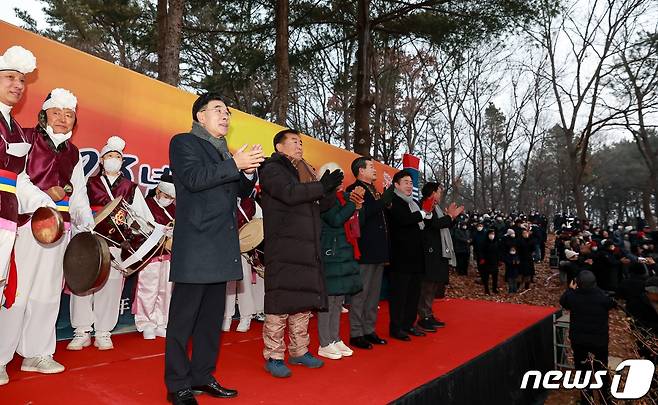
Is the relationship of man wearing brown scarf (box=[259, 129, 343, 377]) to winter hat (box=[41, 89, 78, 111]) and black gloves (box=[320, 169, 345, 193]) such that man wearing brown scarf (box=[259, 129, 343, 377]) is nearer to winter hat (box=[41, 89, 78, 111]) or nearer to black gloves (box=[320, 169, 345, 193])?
black gloves (box=[320, 169, 345, 193])

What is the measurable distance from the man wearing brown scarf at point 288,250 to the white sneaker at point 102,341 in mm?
1318

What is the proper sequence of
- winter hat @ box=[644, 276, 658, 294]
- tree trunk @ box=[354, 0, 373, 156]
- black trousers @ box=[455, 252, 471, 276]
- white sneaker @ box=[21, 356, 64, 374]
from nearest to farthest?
white sneaker @ box=[21, 356, 64, 374]
winter hat @ box=[644, 276, 658, 294]
tree trunk @ box=[354, 0, 373, 156]
black trousers @ box=[455, 252, 471, 276]

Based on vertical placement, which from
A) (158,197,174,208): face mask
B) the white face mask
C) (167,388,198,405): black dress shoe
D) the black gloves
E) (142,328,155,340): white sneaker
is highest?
the white face mask

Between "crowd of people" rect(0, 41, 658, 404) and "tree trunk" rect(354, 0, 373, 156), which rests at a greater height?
"tree trunk" rect(354, 0, 373, 156)

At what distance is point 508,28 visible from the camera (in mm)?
9734

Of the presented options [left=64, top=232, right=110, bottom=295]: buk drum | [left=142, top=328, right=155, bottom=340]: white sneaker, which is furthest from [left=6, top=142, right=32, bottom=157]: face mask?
[left=142, top=328, right=155, bottom=340]: white sneaker

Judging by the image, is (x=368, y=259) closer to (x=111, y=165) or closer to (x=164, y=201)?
(x=164, y=201)

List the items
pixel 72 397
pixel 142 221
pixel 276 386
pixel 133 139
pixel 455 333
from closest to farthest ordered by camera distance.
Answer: pixel 72 397, pixel 276 386, pixel 142 221, pixel 133 139, pixel 455 333

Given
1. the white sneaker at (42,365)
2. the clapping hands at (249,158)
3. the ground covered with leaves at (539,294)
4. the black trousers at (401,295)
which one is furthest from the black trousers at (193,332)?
the ground covered with leaves at (539,294)

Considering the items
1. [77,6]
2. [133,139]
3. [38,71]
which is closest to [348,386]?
[133,139]

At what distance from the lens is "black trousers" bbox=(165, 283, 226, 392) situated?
2332 mm

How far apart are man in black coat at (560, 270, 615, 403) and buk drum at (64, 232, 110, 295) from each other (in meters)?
4.89

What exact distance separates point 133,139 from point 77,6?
A: 12391 millimetres

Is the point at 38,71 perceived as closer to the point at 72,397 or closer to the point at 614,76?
the point at 72,397
